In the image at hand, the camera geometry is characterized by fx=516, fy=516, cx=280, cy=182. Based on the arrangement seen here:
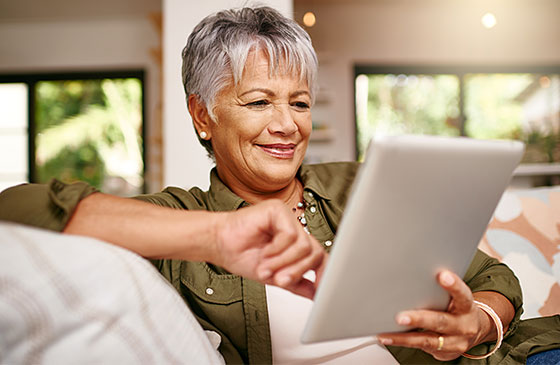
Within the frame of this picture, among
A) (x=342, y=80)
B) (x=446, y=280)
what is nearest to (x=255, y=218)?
(x=446, y=280)

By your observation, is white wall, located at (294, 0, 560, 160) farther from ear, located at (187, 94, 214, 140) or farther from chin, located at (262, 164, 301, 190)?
chin, located at (262, 164, 301, 190)

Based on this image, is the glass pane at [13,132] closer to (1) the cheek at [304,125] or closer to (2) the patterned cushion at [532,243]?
(1) the cheek at [304,125]

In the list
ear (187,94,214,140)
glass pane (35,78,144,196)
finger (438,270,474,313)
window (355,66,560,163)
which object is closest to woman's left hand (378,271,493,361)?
finger (438,270,474,313)

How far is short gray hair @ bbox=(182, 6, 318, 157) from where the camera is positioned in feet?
3.92

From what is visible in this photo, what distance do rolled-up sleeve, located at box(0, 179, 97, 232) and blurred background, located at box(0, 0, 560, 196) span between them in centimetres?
524

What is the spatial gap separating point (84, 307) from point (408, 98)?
5.92 m

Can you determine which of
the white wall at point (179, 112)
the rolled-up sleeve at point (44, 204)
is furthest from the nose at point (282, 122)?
the white wall at point (179, 112)

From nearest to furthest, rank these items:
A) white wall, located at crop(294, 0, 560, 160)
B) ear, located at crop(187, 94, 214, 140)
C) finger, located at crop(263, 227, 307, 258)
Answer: finger, located at crop(263, 227, 307, 258) → ear, located at crop(187, 94, 214, 140) → white wall, located at crop(294, 0, 560, 160)

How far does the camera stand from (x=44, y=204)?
0.78m

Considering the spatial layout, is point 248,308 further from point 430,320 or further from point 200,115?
point 200,115

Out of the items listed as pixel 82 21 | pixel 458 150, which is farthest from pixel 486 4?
pixel 458 150

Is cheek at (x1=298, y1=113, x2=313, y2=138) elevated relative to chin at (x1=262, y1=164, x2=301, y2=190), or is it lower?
elevated

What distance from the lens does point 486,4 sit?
600 centimetres

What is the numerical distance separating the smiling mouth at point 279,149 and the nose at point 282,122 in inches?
1.4
